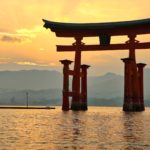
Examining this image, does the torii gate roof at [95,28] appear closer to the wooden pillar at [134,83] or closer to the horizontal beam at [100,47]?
the horizontal beam at [100,47]

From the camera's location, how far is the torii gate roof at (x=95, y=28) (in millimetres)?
69875

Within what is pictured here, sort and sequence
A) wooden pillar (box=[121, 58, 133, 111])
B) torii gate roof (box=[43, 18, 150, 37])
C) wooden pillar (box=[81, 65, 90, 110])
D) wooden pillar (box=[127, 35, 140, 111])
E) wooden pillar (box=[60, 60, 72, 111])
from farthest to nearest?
1. wooden pillar (box=[81, 65, 90, 110])
2. wooden pillar (box=[60, 60, 72, 111])
3. wooden pillar (box=[127, 35, 140, 111])
4. wooden pillar (box=[121, 58, 133, 111])
5. torii gate roof (box=[43, 18, 150, 37])

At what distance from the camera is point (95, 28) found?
7250 centimetres

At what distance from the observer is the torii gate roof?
2751 inches

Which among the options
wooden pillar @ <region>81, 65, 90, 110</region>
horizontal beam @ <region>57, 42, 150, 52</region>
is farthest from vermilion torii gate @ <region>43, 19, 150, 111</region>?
wooden pillar @ <region>81, 65, 90, 110</region>

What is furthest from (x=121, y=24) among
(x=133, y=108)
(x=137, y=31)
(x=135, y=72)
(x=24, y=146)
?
(x=24, y=146)

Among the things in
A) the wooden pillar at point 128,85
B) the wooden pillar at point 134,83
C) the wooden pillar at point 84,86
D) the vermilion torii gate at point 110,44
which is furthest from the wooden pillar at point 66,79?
the wooden pillar at point 134,83

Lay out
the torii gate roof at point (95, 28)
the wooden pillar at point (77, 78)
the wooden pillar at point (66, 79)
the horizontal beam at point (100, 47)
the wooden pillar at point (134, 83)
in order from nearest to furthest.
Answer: the torii gate roof at point (95, 28) → the horizontal beam at point (100, 47) → the wooden pillar at point (134, 83) → the wooden pillar at point (77, 78) → the wooden pillar at point (66, 79)

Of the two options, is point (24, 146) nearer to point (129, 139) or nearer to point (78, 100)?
point (129, 139)

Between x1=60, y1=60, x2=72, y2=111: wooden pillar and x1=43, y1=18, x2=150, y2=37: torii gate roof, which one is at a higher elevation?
x1=43, y1=18, x2=150, y2=37: torii gate roof

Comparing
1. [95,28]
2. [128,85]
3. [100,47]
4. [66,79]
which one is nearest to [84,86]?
[66,79]

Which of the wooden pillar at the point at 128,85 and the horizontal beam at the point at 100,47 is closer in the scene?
the horizontal beam at the point at 100,47

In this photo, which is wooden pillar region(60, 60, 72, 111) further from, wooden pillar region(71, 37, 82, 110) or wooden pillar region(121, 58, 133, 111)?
wooden pillar region(121, 58, 133, 111)

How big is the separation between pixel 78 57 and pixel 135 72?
30.0ft
